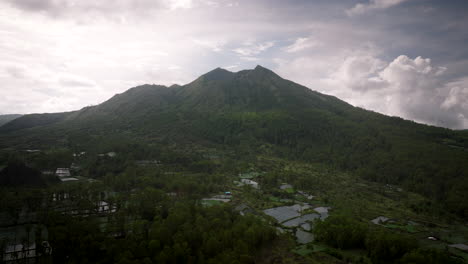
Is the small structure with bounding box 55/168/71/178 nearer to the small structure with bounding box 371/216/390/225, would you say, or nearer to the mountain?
the mountain

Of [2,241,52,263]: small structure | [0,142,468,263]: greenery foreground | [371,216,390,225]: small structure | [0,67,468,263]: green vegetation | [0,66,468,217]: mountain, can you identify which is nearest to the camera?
[2,241,52,263]: small structure

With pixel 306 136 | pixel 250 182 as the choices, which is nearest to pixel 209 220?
pixel 250 182

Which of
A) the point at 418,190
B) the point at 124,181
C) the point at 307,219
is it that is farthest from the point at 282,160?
the point at 124,181

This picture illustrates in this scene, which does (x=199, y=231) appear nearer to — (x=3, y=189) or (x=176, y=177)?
(x=176, y=177)

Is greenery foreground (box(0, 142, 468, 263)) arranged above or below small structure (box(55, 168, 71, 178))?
below

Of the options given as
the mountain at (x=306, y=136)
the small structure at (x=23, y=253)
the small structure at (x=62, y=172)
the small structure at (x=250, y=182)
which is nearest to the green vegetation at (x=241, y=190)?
the mountain at (x=306, y=136)

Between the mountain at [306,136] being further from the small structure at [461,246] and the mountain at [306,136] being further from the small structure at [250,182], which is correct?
the small structure at [250,182]

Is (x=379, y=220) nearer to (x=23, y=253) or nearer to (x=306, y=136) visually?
(x=23, y=253)

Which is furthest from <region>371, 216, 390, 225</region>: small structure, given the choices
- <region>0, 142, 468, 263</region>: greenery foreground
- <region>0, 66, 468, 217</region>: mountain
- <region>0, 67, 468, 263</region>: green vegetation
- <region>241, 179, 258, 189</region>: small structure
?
<region>241, 179, 258, 189</region>: small structure

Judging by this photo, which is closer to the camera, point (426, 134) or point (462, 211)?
point (462, 211)
